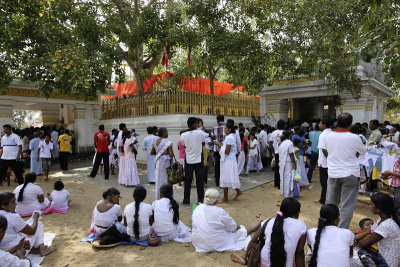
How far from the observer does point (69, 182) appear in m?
7.97

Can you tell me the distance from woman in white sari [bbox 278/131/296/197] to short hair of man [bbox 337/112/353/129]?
2106mm

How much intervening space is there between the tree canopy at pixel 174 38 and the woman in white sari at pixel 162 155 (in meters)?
3.33

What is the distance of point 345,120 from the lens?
137 inches

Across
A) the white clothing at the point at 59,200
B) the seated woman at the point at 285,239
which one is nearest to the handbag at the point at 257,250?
the seated woman at the point at 285,239

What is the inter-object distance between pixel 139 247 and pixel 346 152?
3.13 meters

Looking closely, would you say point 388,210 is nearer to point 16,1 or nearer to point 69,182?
point 69,182

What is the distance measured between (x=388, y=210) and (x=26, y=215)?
18.2 ft

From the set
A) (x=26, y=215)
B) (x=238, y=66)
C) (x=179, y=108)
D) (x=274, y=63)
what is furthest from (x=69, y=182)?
(x=274, y=63)

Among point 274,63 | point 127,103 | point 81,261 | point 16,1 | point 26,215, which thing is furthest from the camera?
point 127,103

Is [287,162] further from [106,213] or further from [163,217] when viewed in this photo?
[106,213]

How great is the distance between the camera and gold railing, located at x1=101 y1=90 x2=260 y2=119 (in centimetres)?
958

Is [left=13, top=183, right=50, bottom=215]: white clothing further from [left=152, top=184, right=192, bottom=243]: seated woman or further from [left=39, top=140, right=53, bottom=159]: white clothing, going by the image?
[left=39, top=140, right=53, bottom=159]: white clothing

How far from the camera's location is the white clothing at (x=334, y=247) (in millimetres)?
2363

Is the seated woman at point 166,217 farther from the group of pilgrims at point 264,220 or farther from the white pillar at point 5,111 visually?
the white pillar at point 5,111
